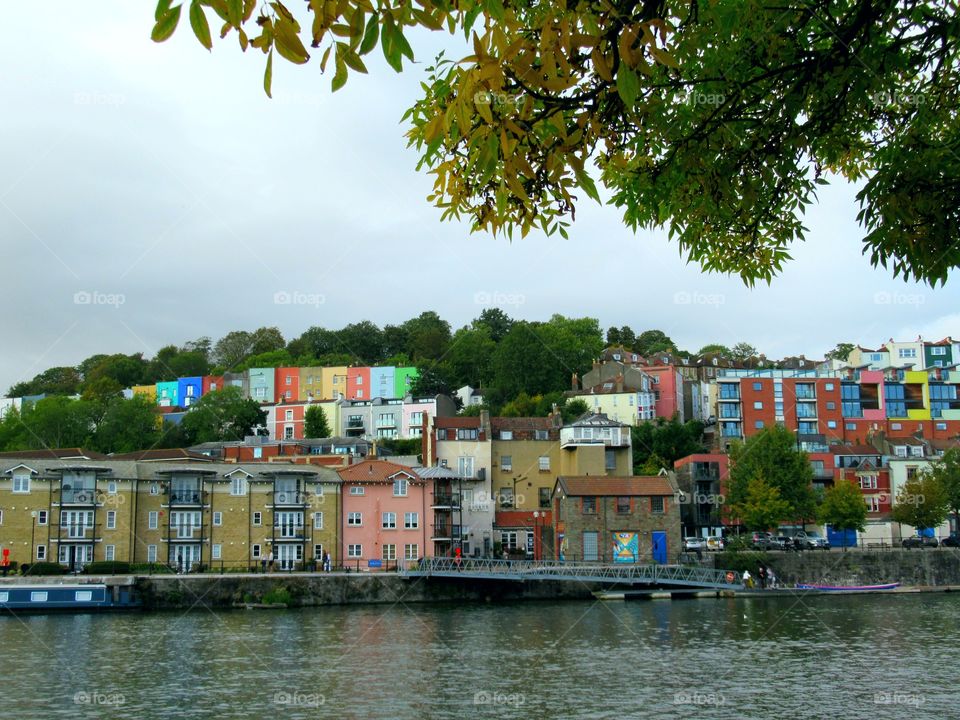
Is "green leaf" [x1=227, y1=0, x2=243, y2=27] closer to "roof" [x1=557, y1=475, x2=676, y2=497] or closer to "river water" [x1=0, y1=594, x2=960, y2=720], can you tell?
"river water" [x1=0, y1=594, x2=960, y2=720]

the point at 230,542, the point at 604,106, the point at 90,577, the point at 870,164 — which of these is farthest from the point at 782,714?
the point at 230,542

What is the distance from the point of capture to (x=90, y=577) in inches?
1858

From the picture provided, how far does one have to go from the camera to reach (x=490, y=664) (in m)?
28.6

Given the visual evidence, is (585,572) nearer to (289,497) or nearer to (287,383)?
(289,497)

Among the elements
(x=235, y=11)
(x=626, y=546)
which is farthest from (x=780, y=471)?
(x=235, y=11)

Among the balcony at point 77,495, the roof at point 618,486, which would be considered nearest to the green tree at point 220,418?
the balcony at point 77,495

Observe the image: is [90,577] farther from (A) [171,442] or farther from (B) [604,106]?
(A) [171,442]

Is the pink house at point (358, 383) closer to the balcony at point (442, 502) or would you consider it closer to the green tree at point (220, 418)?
the green tree at point (220, 418)

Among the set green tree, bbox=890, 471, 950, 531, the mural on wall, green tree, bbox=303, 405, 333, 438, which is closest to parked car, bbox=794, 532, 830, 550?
green tree, bbox=890, 471, 950, 531

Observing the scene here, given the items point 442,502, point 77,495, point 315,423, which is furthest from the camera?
point 315,423

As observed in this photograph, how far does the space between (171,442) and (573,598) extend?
64.9 metres

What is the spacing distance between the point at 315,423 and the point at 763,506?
50.7 meters

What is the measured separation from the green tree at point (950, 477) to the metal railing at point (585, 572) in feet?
72.9

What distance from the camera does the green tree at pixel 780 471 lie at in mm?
64062
